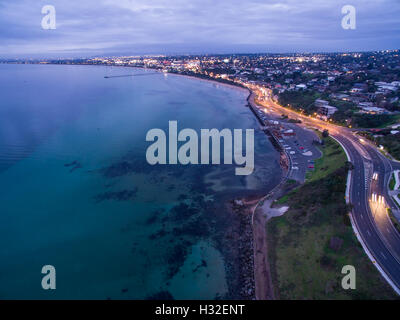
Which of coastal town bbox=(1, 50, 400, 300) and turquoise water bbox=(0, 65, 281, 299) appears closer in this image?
coastal town bbox=(1, 50, 400, 300)

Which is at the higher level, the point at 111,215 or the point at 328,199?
the point at 328,199

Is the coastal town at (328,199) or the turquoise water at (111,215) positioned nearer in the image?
the coastal town at (328,199)

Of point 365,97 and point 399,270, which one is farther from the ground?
point 365,97

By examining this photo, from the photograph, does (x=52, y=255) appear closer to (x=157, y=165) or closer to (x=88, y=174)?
(x=88, y=174)

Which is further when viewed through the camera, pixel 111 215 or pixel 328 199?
pixel 111 215
